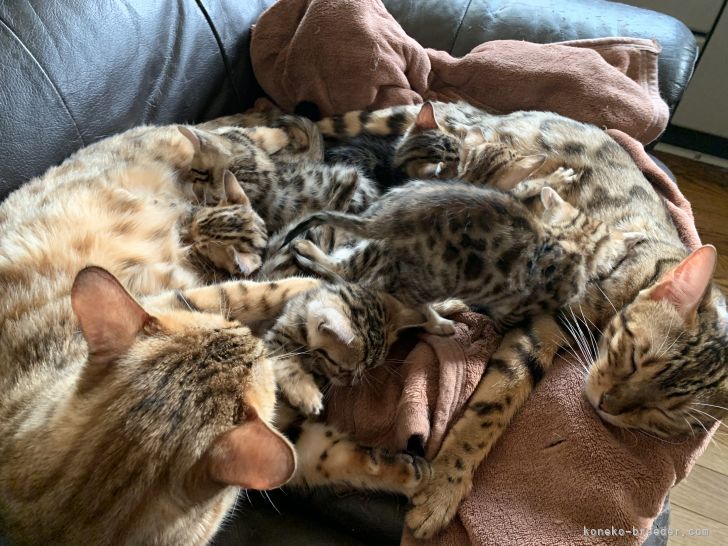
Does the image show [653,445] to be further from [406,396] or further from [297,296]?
[297,296]

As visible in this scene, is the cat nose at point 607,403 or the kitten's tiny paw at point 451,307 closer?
the cat nose at point 607,403

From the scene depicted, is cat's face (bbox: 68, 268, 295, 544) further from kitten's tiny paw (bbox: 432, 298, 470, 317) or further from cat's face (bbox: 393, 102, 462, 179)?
cat's face (bbox: 393, 102, 462, 179)

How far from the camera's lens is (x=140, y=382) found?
920mm

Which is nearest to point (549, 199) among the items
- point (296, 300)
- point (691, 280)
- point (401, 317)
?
point (691, 280)

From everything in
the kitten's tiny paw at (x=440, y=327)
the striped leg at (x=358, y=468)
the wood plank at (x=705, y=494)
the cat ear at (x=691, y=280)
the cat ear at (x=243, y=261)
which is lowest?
the wood plank at (x=705, y=494)

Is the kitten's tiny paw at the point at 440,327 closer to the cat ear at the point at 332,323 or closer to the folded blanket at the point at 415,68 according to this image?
the cat ear at the point at 332,323

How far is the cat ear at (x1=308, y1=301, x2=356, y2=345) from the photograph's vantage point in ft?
4.59

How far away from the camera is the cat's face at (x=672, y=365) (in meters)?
1.32

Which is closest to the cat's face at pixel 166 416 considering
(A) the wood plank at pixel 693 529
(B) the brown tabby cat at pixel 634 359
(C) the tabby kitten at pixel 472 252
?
(B) the brown tabby cat at pixel 634 359

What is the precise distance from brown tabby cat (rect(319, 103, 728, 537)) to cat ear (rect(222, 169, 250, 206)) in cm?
86

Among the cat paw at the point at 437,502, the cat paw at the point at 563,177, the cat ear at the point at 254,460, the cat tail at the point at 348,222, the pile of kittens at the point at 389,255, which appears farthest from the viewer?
the cat paw at the point at 563,177

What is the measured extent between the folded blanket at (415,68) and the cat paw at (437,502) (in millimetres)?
1344

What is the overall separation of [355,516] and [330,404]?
29 cm

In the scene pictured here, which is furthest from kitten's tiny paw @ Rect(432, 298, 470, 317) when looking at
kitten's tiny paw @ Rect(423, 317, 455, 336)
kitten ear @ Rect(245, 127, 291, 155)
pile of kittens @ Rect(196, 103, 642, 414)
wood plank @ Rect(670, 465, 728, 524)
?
wood plank @ Rect(670, 465, 728, 524)
